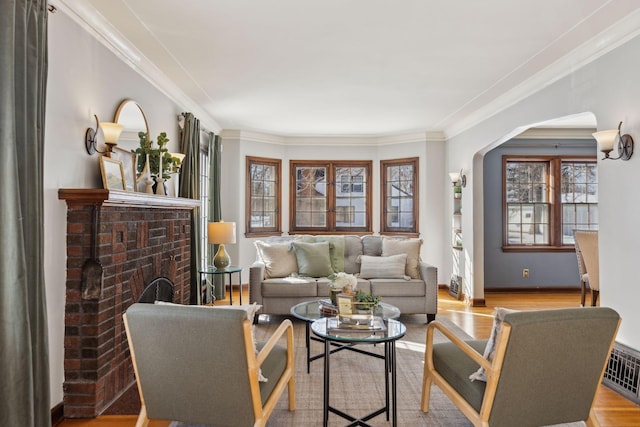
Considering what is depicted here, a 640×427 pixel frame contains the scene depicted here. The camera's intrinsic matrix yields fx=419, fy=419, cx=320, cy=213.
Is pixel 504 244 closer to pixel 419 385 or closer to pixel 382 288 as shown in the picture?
pixel 382 288

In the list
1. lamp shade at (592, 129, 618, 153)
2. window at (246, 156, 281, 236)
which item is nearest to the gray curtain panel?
window at (246, 156, 281, 236)

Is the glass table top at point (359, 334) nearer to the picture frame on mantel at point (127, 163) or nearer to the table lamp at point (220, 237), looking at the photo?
the picture frame on mantel at point (127, 163)

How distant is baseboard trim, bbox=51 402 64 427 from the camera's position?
249cm

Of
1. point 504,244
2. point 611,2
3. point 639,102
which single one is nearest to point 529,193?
point 504,244

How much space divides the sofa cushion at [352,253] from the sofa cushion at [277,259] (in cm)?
68

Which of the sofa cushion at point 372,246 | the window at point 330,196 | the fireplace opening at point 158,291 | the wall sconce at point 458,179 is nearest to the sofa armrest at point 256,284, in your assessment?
the fireplace opening at point 158,291

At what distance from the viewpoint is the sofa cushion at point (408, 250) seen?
5.07m

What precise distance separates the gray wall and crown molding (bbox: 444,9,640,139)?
1.47 m

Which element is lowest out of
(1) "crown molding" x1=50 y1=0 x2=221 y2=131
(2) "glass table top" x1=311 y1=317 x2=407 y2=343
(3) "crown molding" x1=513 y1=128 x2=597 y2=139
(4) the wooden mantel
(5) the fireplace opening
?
(2) "glass table top" x1=311 y1=317 x2=407 y2=343

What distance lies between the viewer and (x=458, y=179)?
6160 mm

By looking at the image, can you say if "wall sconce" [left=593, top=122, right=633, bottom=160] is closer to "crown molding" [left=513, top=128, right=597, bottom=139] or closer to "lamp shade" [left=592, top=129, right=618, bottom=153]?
"lamp shade" [left=592, top=129, right=618, bottom=153]

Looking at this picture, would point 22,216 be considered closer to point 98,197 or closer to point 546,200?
point 98,197

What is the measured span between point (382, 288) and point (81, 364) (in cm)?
310

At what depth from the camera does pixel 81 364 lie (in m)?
2.60
